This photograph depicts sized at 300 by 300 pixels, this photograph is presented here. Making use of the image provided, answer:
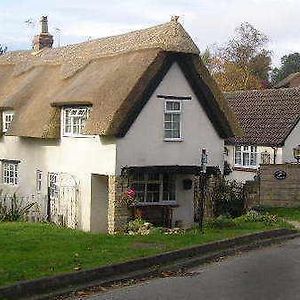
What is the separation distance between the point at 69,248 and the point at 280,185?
51.9 feet

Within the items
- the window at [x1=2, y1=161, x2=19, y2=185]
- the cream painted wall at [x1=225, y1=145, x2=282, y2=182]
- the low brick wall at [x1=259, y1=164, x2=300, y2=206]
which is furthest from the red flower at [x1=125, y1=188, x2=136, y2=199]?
the cream painted wall at [x1=225, y1=145, x2=282, y2=182]

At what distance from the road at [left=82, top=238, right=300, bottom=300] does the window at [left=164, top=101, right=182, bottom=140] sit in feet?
28.5

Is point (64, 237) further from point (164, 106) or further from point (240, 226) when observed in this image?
point (164, 106)

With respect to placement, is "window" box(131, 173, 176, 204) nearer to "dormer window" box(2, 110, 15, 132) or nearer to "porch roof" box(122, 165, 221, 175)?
"porch roof" box(122, 165, 221, 175)

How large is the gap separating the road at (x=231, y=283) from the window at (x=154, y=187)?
8803 millimetres

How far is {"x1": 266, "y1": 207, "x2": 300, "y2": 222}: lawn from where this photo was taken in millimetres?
26211

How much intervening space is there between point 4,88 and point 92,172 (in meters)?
9.14

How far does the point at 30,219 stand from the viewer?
2739cm

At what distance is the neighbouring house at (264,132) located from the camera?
121 feet

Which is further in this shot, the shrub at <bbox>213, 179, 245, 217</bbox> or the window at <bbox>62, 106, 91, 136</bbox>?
the shrub at <bbox>213, 179, 245, 217</bbox>

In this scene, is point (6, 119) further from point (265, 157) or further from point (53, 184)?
point (265, 157)

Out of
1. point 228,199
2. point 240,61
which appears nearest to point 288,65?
point 240,61

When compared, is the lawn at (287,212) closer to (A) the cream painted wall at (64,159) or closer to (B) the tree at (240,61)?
(A) the cream painted wall at (64,159)

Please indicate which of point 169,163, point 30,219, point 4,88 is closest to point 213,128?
point 169,163
